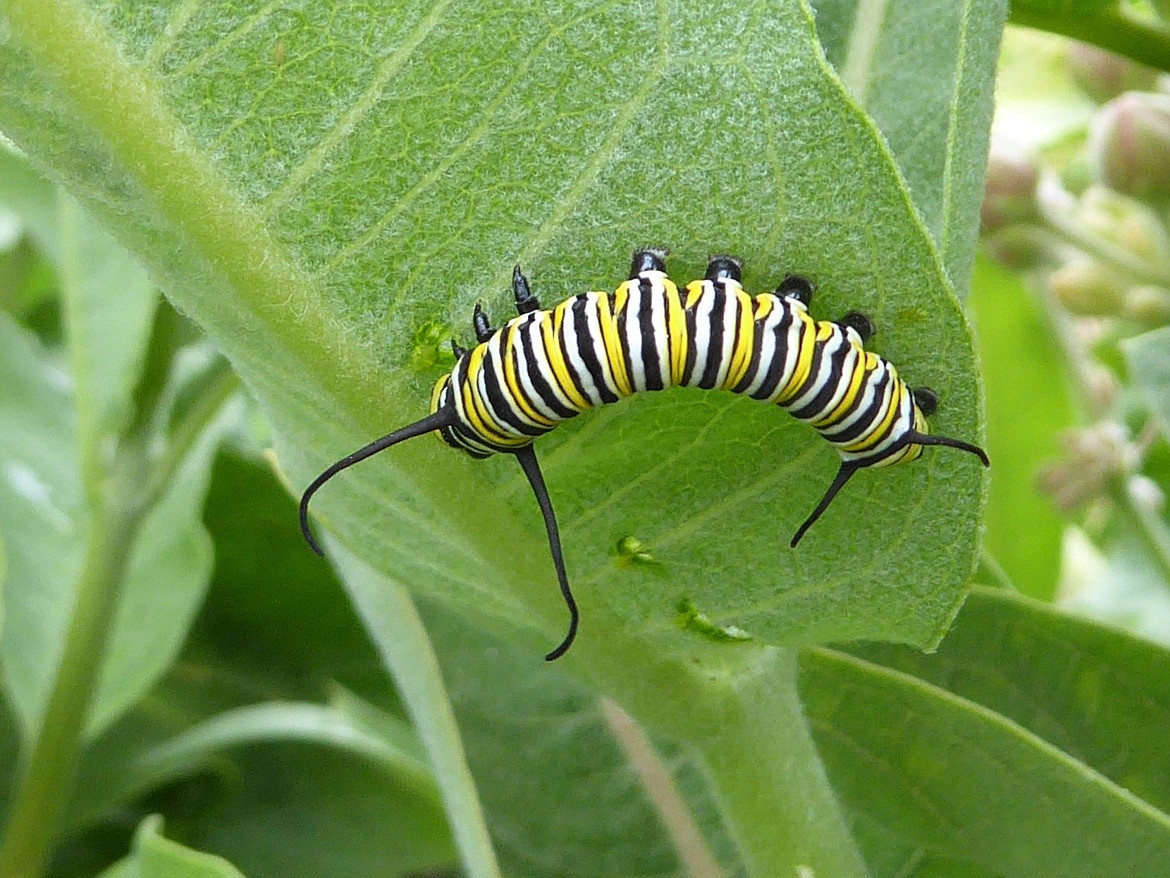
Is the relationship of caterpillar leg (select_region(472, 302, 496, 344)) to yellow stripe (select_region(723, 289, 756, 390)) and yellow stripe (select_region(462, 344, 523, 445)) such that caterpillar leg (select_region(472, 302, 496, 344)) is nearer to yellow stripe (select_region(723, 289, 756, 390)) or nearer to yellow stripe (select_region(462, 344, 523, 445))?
yellow stripe (select_region(462, 344, 523, 445))

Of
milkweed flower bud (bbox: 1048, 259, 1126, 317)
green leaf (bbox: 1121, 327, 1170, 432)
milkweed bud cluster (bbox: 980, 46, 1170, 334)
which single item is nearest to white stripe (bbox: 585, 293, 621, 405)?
green leaf (bbox: 1121, 327, 1170, 432)

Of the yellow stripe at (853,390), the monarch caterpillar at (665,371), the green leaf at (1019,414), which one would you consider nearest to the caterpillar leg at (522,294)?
the monarch caterpillar at (665,371)

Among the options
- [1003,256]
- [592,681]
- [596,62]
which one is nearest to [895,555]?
[592,681]

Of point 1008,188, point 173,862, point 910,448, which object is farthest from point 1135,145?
point 173,862

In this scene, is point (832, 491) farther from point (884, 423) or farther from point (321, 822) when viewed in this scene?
point (321, 822)

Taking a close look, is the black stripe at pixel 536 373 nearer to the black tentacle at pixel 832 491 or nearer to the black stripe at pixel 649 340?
the black stripe at pixel 649 340

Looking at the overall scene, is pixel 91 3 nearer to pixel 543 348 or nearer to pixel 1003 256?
pixel 543 348
